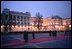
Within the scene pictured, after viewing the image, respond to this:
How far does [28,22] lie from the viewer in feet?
18.4

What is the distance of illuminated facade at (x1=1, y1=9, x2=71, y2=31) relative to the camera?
5492mm

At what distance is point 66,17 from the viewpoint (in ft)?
18.5

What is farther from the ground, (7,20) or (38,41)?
(7,20)

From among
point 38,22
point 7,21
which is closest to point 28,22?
point 38,22

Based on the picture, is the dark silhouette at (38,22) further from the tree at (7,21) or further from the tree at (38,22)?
the tree at (7,21)

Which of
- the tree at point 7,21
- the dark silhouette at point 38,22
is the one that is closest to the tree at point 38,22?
the dark silhouette at point 38,22

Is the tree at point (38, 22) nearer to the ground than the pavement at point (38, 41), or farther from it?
farther from it

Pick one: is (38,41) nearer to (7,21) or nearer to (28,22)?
(28,22)

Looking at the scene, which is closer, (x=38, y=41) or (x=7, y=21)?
(x=7, y=21)

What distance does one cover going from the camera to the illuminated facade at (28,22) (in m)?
5.49

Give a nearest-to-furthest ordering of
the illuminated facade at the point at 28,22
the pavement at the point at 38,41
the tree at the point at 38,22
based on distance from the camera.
Result: the pavement at the point at 38,41
the illuminated facade at the point at 28,22
the tree at the point at 38,22

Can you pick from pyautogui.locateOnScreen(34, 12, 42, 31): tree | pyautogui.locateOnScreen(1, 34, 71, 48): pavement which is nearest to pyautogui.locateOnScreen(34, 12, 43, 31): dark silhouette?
pyautogui.locateOnScreen(34, 12, 42, 31): tree

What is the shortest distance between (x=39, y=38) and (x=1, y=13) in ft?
4.36

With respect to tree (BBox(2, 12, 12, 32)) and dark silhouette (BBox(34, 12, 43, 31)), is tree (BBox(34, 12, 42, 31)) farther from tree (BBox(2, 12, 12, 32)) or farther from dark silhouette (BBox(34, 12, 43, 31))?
tree (BBox(2, 12, 12, 32))
